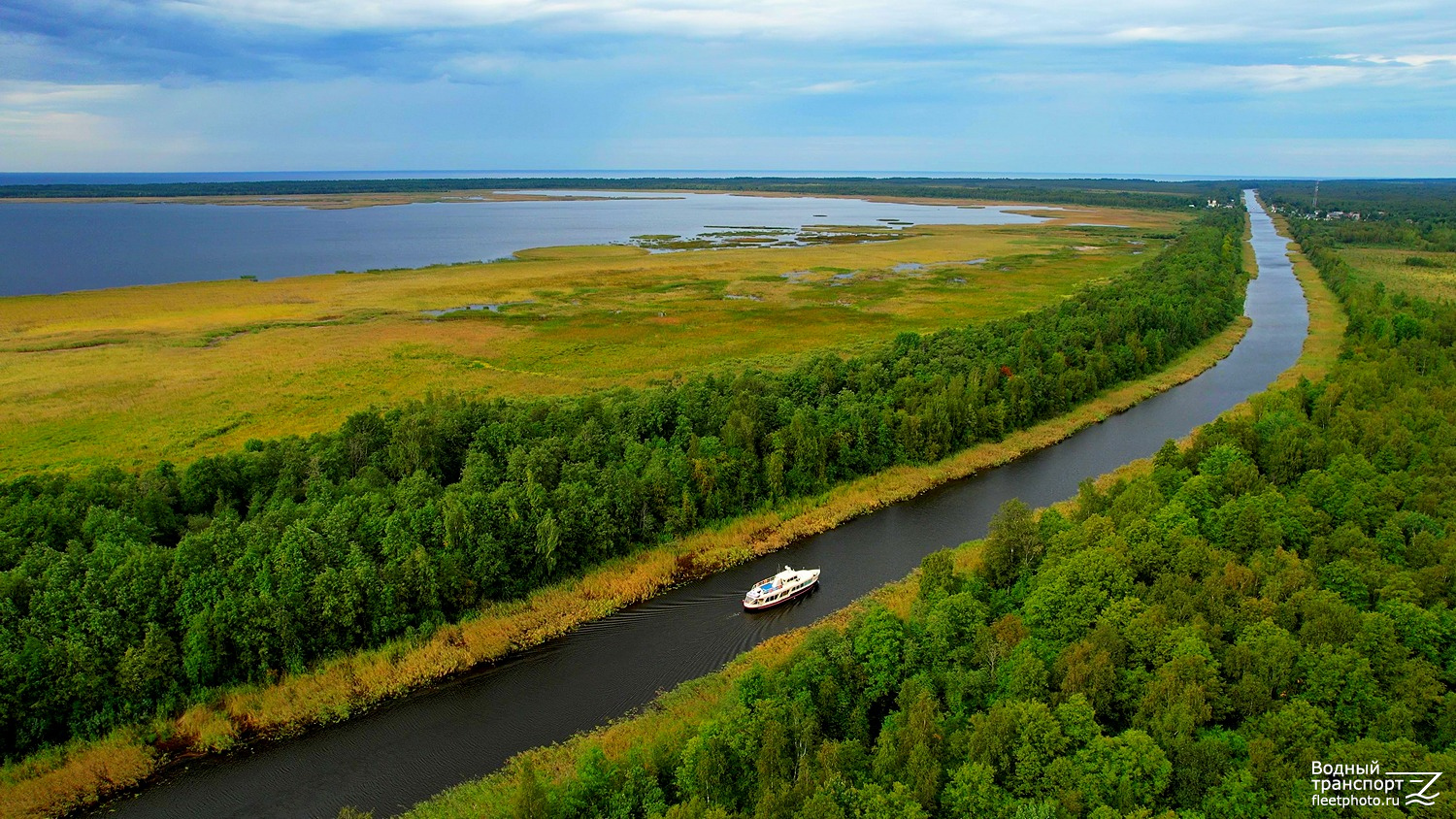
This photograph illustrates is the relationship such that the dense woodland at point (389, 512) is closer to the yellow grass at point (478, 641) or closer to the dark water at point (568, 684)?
the yellow grass at point (478, 641)

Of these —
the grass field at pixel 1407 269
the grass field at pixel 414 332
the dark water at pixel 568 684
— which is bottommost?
the dark water at pixel 568 684

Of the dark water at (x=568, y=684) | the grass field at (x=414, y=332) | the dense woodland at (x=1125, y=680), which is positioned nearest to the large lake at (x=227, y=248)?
the grass field at (x=414, y=332)

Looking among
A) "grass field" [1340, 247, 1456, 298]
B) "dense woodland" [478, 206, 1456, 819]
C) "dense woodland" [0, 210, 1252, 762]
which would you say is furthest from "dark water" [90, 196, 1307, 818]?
"grass field" [1340, 247, 1456, 298]

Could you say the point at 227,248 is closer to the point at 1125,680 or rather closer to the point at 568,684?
the point at 568,684

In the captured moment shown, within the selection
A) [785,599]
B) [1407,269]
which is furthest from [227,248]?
[1407,269]

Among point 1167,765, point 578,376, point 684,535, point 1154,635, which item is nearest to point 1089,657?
point 1154,635
